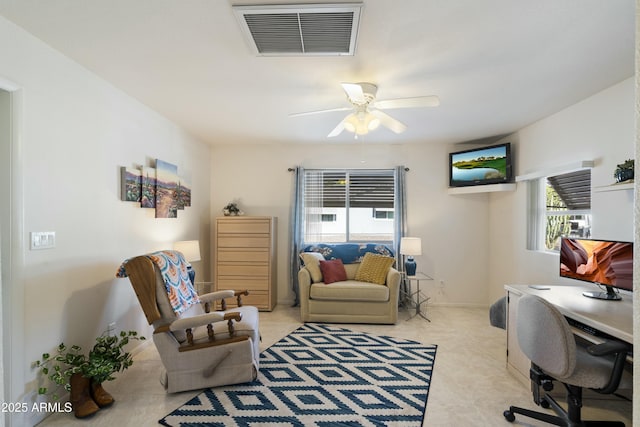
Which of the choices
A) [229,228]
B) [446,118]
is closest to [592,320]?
[446,118]

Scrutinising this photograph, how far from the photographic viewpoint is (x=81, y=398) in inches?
96.3

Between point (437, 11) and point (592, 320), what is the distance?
2006 millimetres

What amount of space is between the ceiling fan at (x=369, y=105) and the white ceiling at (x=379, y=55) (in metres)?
0.15

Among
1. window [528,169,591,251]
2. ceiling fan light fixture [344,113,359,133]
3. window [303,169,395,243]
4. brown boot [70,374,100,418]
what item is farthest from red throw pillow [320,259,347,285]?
brown boot [70,374,100,418]

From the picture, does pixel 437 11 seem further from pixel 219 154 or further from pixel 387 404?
pixel 219 154

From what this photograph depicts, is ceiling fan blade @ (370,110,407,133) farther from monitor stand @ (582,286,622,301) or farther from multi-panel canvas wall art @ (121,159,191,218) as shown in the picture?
multi-panel canvas wall art @ (121,159,191,218)

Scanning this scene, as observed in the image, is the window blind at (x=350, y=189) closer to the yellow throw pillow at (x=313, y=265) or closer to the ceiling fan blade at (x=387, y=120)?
the yellow throw pillow at (x=313, y=265)

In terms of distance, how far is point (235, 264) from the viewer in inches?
199

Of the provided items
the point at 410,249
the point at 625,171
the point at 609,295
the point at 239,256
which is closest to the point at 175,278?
the point at 239,256

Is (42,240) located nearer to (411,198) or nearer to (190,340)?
(190,340)

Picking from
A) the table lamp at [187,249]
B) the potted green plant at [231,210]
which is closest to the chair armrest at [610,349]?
the table lamp at [187,249]

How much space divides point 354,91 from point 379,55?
0.30 meters

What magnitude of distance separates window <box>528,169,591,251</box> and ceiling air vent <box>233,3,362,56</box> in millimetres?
2811

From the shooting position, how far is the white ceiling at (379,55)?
2.04 metres
